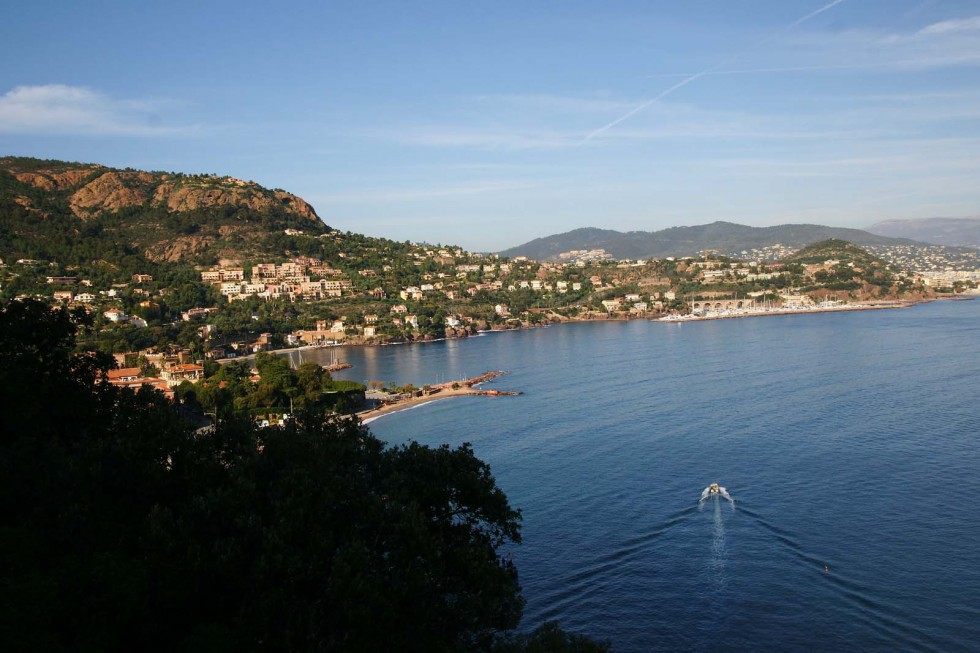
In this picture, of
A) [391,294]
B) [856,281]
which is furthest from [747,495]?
[856,281]

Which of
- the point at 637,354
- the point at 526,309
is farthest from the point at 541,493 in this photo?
the point at 526,309

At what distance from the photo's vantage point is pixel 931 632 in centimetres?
1377

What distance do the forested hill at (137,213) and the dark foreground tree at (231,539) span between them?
240 feet

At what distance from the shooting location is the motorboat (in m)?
21.5

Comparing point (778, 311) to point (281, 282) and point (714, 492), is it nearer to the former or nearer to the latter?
point (281, 282)

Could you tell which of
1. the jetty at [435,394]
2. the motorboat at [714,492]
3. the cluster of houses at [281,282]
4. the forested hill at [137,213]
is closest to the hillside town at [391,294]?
the cluster of houses at [281,282]

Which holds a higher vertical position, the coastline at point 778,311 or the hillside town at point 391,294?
the hillside town at point 391,294

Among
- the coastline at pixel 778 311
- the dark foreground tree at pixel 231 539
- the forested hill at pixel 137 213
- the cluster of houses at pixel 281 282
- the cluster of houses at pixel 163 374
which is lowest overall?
the coastline at pixel 778 311

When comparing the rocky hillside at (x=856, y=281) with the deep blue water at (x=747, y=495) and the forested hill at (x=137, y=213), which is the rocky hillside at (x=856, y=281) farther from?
the forested hill at (x=137, y=213)

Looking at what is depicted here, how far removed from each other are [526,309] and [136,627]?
94.3 meters

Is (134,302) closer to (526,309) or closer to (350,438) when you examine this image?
(526,309)

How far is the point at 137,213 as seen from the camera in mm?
99375

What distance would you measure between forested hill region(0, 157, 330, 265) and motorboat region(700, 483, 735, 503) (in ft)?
234

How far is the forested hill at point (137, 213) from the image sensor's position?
264ft
